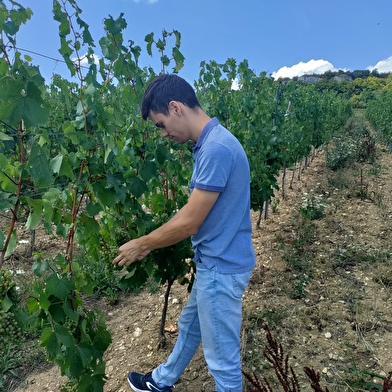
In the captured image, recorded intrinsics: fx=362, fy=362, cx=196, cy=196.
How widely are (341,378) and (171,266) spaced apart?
141 cm

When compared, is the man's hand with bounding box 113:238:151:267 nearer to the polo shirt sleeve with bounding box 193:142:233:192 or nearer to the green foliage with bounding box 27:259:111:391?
the green foliage with bounding box 27:259:111:391

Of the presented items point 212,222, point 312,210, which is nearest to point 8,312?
point 212,222

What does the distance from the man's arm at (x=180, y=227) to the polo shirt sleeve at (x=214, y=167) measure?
0.13 ft

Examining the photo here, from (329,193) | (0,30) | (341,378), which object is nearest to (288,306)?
(341,378)

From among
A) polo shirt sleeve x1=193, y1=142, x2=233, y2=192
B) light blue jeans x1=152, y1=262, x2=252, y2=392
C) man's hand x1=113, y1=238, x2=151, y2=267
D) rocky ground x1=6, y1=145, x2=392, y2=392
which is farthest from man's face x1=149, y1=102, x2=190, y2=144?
rocky ground x1=6, y1=145, x2=392, y2=392

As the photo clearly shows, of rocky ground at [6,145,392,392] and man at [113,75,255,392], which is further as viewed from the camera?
rocky ground at [6,145,392,392]

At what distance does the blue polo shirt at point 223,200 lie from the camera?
1613mm

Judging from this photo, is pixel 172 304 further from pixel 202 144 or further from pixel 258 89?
pixel 258 89

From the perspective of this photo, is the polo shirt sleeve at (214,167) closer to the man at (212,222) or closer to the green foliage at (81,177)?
the man at (212,222)

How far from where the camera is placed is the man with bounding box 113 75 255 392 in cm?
164

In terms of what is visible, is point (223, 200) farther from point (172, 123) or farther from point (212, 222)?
point (172, 123)

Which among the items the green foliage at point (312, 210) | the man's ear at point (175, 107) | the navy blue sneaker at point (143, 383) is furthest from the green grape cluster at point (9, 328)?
the green foliage at point (312, 210)

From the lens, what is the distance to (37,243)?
511 centimetres

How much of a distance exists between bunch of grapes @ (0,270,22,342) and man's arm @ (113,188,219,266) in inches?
21.1
